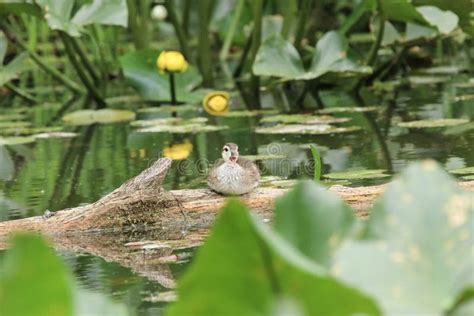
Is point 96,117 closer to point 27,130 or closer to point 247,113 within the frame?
point 27,130

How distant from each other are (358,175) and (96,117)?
8.58ft

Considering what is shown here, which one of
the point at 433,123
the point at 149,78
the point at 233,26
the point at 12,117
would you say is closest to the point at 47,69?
the point at 12,117

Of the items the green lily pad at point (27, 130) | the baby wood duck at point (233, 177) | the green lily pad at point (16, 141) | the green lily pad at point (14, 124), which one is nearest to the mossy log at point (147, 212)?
the baby wood duck at point (233, 177)

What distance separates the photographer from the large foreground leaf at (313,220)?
1558 millimetres

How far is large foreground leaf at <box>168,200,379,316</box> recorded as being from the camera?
1.44m

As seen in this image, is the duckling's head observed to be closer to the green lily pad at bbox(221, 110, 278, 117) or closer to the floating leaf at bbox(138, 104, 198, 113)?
the green lily pad at bbox(221, 110, 278, 117)

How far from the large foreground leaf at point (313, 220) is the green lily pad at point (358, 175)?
299cm

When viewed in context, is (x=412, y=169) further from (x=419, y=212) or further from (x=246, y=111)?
(x=246, y=111)

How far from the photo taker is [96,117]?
272 inches

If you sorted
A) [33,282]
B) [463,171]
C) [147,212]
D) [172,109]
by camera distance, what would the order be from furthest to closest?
[172,109], [463,171], [147,212], [33,282]

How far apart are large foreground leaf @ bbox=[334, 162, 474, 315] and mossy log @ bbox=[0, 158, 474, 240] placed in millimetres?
2448

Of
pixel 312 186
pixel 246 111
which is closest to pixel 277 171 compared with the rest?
pixel 246 111

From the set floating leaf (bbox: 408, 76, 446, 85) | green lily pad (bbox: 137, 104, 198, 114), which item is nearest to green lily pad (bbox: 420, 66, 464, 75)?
floating leaf (bbox: 408, 76, 446, 85)

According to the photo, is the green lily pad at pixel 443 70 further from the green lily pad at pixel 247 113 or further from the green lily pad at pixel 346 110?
the green lily pad at pixel 247 113
